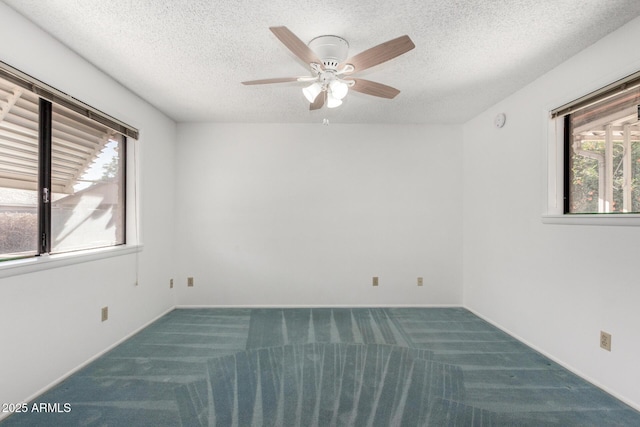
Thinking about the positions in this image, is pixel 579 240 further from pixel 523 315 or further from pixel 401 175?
pixel 401 175

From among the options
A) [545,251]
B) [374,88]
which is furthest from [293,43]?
[545,251]

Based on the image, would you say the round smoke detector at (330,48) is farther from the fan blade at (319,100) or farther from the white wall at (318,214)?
the white wall at (318,214)

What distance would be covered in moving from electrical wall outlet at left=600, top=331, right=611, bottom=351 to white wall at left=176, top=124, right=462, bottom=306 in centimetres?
189

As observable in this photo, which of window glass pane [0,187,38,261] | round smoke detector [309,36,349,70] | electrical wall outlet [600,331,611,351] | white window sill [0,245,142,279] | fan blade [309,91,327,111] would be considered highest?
round smoke detector [309,36,349,70]

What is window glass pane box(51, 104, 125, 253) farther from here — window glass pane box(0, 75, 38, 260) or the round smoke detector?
the round smoke detector

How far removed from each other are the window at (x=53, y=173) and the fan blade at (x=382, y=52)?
6.75ft

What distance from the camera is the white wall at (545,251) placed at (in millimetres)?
1987

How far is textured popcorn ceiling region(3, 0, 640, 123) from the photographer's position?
1.78 m

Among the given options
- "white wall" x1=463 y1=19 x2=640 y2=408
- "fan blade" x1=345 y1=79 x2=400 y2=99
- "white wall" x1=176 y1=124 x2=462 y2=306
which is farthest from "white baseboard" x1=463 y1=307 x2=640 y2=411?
"fan blade" x1=345 y1=79 x2=400 y2=99

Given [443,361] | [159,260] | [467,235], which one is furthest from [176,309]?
[467,235]

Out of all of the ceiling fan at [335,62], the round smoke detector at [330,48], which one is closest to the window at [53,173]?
the ceiling fan at [335,62]

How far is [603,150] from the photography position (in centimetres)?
226

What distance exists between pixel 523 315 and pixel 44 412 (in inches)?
148

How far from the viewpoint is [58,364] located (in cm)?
213
